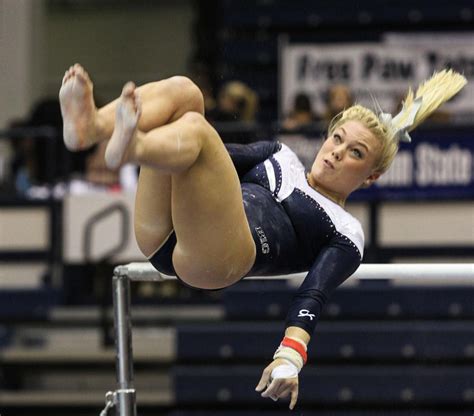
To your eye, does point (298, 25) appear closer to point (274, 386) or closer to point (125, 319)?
point (125, 319)

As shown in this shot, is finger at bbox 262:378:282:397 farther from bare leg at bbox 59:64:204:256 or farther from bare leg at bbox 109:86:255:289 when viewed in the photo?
bare leg at bbox 59:64:204:256

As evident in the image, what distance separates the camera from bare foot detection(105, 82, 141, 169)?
3.42 m

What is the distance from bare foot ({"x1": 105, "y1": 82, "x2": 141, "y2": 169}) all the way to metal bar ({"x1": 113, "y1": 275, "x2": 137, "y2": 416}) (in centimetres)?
147

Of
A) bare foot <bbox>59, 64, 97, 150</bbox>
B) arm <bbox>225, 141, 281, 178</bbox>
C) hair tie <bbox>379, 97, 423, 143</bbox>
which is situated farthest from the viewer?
arm <bbox>225, 141, 281, 178</bbox>

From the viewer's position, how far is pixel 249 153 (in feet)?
14.7

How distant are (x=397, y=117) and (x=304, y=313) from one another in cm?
84

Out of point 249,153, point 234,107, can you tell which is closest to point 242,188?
point 249,153

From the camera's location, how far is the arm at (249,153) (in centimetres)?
445

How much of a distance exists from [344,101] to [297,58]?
2324 mm

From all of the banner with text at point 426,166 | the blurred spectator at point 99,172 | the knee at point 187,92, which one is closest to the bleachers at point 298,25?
the blurred spectator at point 99,172

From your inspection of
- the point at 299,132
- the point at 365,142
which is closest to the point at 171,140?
the point at 365,142

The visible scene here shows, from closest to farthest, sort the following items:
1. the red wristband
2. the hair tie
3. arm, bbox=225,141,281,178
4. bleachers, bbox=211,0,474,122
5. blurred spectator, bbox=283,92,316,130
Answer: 1. the red wristband
2. the hair tie
3. arm, bbox=225,141,281,178
4. blurred spectator, bbox=283,92,316,130
5. bleachers, bbox=211,0,474,122

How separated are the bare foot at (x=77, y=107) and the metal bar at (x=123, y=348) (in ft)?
4.07

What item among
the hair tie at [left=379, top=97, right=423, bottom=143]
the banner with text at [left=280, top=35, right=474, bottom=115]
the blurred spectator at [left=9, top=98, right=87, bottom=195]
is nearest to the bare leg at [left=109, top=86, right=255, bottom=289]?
the hair tie at [left=379, top=97, right=423, bottom=143]
